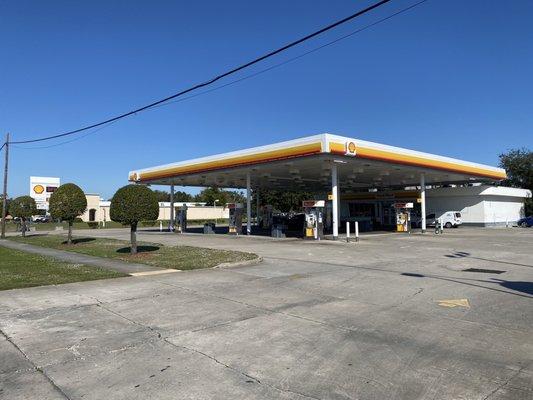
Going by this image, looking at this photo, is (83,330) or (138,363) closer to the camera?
(138,363)

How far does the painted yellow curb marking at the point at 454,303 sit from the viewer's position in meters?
9.02

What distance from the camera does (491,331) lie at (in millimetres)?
7121

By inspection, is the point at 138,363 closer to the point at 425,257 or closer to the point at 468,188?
the point at 425,257

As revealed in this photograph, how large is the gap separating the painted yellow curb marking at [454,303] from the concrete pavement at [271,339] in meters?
0.11

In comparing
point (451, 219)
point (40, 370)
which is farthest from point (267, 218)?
point (40, 370)

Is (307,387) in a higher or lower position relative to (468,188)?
lower

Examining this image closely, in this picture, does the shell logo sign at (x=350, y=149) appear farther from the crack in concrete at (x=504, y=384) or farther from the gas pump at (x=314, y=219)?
the crack in concrete at (x=504, y=384)

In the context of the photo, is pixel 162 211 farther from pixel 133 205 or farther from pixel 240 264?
pixel 240 264

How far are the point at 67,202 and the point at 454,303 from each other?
22431 millimetres

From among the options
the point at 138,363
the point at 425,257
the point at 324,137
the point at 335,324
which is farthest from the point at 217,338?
the point at 324,137

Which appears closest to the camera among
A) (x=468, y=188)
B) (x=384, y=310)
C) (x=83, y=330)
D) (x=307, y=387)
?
(x=307, y=387)

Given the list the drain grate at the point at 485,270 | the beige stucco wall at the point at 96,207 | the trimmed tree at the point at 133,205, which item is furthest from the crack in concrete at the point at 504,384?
the beige stucco wall at the point at 96,207

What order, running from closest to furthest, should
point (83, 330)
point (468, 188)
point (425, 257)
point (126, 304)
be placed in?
point (83, 330), point (126, 304), point (425, 257), point (468, 188)

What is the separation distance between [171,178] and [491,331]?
36087mm
